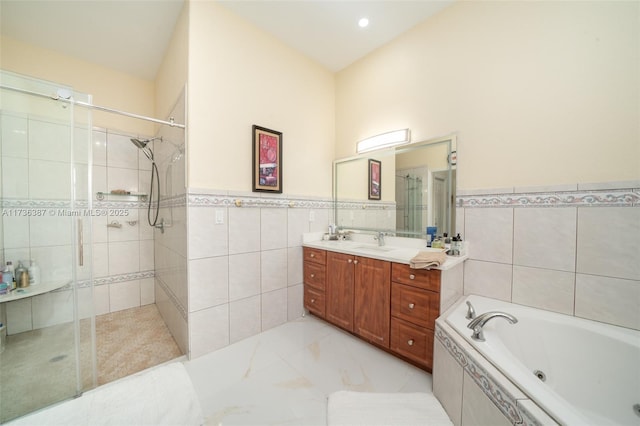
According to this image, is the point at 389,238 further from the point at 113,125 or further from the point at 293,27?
the point at 113,125

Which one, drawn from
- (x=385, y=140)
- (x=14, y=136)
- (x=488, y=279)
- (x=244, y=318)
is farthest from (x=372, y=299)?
(x=14, y=136)

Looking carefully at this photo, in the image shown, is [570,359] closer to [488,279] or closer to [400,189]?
[488,279]

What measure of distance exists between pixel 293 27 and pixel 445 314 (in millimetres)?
2692

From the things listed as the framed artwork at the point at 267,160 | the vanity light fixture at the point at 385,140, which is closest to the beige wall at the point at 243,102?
the framed artwork at the point at 267,160

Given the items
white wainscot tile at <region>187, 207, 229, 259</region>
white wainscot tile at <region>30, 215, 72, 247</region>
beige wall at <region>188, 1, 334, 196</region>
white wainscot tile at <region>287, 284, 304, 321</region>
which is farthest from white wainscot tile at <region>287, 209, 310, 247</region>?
white wainscot tile at <region>30, 215, 72, 247</region>

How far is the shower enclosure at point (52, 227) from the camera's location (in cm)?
146

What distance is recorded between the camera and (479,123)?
1774mm

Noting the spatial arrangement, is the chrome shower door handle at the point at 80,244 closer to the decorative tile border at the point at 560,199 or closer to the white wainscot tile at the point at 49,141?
the white wainscot tile at the point at 49,141

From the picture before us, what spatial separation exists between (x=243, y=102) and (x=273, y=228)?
1166mm

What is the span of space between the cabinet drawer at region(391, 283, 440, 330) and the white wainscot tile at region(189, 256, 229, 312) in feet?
4.46

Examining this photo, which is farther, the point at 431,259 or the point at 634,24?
the point at 431,259

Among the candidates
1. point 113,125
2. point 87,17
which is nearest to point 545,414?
point 87,17

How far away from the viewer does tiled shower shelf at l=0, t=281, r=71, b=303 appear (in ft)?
5.08

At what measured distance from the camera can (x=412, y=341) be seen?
1.64 meters
